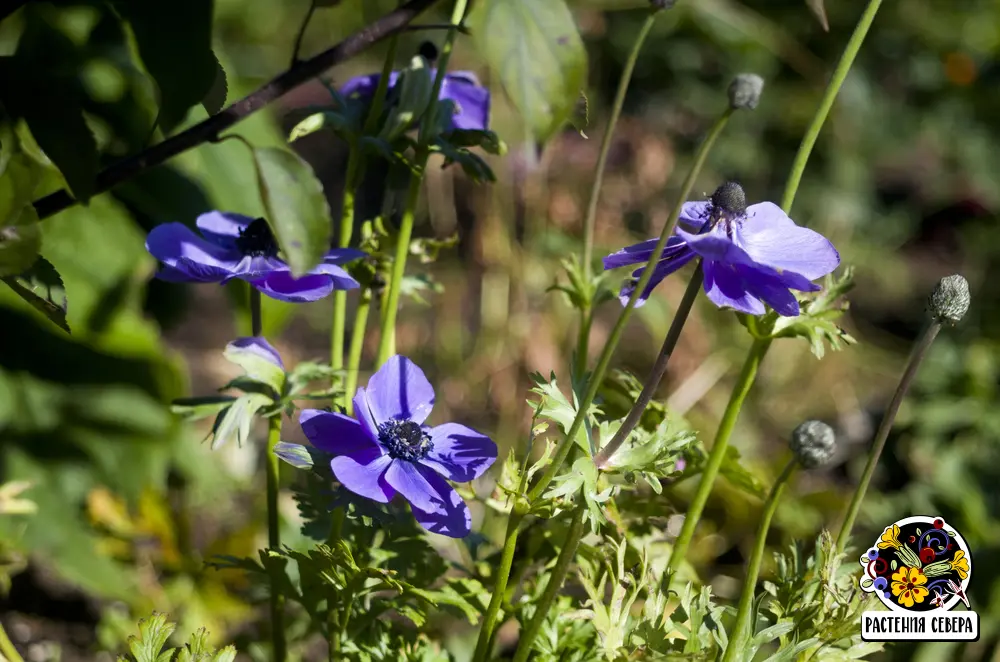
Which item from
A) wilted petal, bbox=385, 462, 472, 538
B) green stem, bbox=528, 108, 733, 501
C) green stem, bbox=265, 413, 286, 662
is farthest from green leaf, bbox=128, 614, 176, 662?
green stem, bbox=528, 108, 733, 501

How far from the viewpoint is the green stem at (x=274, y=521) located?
2.31 ft

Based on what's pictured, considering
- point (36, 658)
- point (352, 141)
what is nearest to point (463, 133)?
point (352, 141)

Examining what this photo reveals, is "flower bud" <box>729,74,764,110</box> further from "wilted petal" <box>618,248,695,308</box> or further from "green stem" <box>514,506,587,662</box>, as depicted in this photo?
"green stem" <box>514,506,587,662</box>

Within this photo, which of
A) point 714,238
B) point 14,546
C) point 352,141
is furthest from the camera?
point 14,546

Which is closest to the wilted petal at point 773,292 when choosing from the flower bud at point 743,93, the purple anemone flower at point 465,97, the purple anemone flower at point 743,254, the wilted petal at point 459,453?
the purple anemone flower at point 743,254

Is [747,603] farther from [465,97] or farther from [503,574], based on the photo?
[465,97]

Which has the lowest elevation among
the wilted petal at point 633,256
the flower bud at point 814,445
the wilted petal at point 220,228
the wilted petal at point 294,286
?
the flower bud at point 814,445

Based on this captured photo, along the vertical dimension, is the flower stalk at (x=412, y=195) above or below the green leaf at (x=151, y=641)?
above

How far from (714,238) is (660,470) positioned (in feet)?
0.54

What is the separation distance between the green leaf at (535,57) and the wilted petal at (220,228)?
359 mm

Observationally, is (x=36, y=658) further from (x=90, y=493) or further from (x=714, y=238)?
(x=714, y=238)

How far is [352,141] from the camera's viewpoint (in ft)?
2.37

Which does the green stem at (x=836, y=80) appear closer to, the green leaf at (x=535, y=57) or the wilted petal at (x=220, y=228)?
the green leaf at (x=535, y=57)

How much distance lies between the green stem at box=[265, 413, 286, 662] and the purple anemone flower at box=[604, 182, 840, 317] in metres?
0.30
